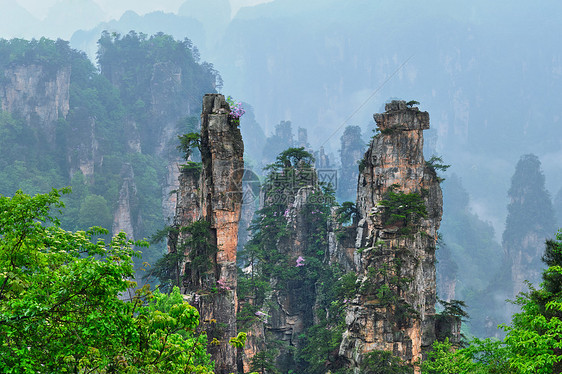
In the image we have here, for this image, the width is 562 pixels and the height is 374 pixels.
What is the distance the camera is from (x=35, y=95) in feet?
220

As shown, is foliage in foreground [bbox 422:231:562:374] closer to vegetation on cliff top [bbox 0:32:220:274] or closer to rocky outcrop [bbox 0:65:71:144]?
vegetation on cliff top [bbox 0:32:220:274]

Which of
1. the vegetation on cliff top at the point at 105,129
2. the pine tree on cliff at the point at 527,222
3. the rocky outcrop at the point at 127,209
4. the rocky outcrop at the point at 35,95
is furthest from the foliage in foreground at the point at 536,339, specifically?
the pine tree on cliff at the point at 527,222

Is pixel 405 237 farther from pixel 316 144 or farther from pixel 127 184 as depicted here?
pixel 316 144

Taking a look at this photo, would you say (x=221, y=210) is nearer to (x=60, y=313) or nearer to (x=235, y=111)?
(x=235, y=111)

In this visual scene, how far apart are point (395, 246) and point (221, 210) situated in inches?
341

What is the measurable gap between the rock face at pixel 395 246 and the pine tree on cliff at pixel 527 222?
66.0 meters

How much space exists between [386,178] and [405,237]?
522cm

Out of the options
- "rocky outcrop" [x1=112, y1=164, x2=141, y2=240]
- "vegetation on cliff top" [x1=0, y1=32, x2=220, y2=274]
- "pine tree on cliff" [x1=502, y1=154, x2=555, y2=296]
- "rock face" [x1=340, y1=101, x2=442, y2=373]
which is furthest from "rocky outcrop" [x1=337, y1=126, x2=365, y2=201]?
"rock face" [x1=340, y1=101, x2=442, y2=373]

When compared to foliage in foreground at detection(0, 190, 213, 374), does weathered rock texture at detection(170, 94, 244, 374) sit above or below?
above

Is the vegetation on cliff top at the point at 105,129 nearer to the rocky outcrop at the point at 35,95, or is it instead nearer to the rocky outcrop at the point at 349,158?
the rocky outcrop at the point at 35,95

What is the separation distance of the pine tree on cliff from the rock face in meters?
66.0

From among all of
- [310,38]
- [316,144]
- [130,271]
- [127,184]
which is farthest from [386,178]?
[310,38]

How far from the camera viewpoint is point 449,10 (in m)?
194

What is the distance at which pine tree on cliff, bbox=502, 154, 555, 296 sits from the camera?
293 feet
